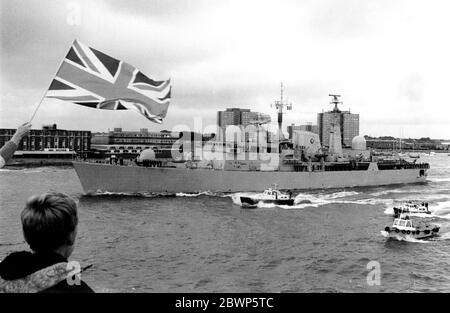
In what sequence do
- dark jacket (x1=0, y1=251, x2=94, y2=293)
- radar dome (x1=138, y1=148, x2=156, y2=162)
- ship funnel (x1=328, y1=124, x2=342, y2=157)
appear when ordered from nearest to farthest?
dark jacket (x1=0, y1=251, x2=94, y2=293) → radar dome (x1=138, y1=148, x2=156, y2=162) → ship funnel (x1=328, y1=124, x2=342, y2=157)

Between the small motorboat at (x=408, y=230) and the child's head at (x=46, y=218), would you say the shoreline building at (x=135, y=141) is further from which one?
the child's head at (x=46, y=218)

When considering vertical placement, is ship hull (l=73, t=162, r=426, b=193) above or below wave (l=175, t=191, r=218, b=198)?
above

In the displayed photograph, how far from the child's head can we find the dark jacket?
0.09m

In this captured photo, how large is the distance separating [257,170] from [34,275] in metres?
41.6

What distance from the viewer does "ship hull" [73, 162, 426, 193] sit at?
36906 millimetres

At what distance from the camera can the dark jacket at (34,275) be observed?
2182 millimetres

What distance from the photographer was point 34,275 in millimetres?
2191

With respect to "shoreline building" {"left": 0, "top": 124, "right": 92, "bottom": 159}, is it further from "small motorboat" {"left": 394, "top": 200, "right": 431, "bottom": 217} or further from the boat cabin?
the boat cabin

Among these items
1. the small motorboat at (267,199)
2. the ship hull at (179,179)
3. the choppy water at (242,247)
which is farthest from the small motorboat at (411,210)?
the ship hull at (179,179)

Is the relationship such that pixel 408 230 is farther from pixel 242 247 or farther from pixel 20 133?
pixel 20 133

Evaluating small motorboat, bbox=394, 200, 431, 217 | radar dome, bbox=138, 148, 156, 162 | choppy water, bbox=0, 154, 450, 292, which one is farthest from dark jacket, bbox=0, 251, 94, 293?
radar dome, bbox=138, 148, 156, 162
